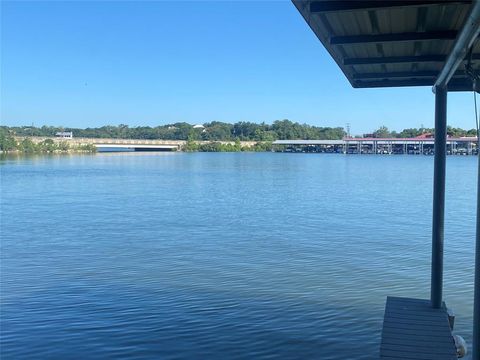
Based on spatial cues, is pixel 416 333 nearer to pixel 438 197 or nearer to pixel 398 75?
pixel 438 197

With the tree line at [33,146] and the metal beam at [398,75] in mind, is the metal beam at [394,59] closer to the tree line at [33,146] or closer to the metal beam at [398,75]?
the metal beam at [398,75]

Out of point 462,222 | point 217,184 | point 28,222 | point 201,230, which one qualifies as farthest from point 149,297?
point 217,184

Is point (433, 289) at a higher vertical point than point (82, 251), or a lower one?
higher

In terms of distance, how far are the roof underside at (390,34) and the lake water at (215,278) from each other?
4.98 metres

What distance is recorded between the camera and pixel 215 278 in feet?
48.1

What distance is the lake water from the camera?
9828mm

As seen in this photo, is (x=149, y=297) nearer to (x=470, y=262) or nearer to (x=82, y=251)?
(x=82, y=251)

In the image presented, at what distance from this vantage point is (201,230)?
23.9m

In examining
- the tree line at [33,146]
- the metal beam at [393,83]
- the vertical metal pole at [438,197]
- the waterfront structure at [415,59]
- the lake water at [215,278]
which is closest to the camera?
the waterfront structure at [415,59]

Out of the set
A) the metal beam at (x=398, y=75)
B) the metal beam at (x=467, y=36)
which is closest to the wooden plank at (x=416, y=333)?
the metal beam at (x=467, y=36)

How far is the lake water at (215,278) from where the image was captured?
983cm

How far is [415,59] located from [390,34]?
A: 122 centimetres

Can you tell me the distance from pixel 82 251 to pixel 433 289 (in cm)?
1403

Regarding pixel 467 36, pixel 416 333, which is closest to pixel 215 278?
pixel 416 333
